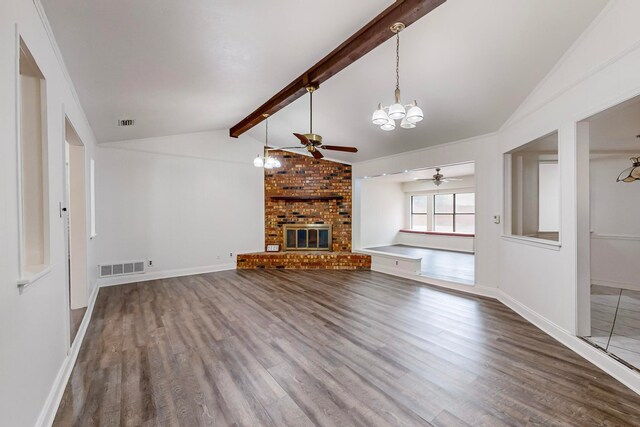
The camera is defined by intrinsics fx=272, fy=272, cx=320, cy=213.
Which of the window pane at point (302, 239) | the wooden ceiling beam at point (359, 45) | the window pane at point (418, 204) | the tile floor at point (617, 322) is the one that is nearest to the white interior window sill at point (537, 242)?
the tile floor at point (617, 322)

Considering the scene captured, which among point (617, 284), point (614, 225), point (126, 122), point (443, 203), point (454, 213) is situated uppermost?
point (126, 122)

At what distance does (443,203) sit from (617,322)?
21.1 feet

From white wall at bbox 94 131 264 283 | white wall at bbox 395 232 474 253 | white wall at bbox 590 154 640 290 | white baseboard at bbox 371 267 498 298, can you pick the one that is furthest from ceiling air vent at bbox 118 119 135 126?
white wall at bbox 395 232 474 253

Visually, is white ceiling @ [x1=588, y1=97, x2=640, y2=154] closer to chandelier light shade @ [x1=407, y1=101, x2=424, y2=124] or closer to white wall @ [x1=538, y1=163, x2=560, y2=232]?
white wall @ [x1=538, y1=163, x2=560, y2=232]

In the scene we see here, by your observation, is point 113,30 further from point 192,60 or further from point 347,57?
point 347,57

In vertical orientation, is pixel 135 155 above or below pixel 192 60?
below

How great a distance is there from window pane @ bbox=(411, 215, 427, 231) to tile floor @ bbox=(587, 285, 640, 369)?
17.4 feet

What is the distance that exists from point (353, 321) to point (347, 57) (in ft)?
9.44

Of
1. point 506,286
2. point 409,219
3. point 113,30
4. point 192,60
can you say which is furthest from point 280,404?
point 409,219

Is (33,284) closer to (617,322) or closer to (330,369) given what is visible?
(330,369)

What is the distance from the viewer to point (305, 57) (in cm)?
296

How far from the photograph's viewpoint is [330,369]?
2.21 m

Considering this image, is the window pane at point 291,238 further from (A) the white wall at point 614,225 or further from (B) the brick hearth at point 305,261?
(A) the white wall at point 614,225

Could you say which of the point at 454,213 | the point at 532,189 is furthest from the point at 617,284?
the point at 454,213
